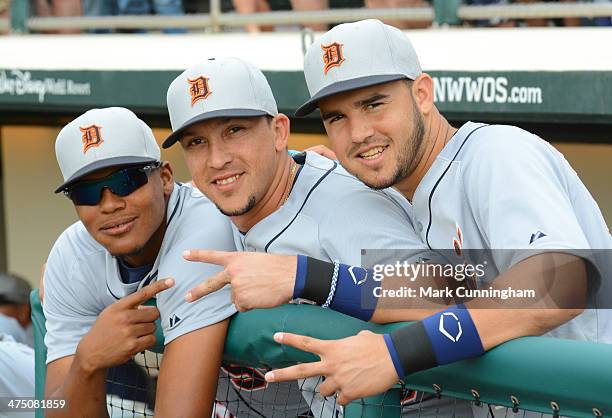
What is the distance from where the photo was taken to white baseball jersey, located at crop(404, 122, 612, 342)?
1.83 metres

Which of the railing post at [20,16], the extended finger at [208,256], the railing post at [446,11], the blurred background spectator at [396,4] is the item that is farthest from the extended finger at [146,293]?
the railing post at [20,16]

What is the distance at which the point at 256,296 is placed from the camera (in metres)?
1.94

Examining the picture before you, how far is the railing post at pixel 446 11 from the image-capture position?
563cm

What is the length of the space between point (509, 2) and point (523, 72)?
0.97 metres

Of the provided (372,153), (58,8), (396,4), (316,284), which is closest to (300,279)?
(316,284)

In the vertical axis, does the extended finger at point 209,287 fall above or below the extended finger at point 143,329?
below

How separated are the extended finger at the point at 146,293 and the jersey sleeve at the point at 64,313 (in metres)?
0.28

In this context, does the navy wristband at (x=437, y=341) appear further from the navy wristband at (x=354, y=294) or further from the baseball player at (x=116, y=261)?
the baseball player at (x=116, y=261)

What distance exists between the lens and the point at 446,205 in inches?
81.5

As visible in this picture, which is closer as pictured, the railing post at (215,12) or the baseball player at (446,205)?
the baseball player at (446,205)

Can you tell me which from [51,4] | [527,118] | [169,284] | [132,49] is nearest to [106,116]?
[169,284]

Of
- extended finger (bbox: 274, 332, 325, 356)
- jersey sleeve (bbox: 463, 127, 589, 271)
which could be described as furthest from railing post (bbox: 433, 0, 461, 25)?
extended finger (bbox: 274, 332, 325, 356)

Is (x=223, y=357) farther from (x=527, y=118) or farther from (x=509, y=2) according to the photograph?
(x=509, y=2)

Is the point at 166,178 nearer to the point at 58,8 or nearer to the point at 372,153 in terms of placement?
the point at 372,153
